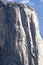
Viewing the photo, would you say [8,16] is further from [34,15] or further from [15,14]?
[34,15]

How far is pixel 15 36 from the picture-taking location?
83.7 feet

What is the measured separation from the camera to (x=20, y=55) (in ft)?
83.9

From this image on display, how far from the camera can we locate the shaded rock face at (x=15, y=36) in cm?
2534

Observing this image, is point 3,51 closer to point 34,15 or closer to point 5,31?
point 5,31

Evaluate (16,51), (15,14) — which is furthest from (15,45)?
(15,14)

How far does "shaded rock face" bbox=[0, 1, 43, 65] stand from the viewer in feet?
83.1

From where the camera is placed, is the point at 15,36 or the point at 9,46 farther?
the point at 15,36

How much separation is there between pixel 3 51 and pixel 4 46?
12.5 inches

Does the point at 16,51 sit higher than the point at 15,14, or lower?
lower

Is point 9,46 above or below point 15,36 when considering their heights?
below

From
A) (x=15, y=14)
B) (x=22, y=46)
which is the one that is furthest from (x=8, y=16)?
(x=22, y=46)

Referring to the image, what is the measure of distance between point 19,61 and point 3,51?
1203 millimetres

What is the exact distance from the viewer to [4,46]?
25.4 metres

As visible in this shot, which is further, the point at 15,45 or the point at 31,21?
the point at 31,21
